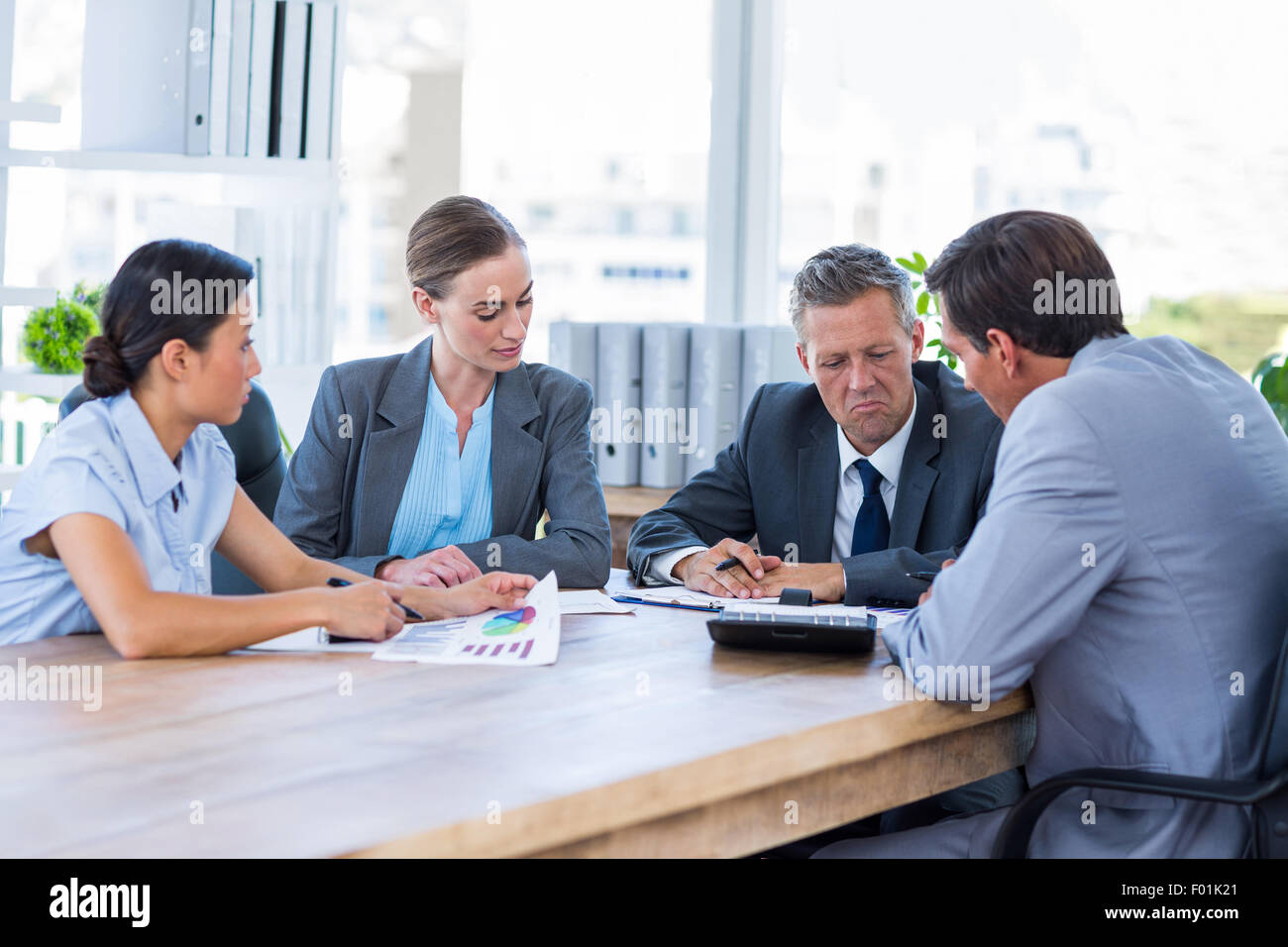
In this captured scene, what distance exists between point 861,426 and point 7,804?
1.67 m

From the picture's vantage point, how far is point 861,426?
2365 mm

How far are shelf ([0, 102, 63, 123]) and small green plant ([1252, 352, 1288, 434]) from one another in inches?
122

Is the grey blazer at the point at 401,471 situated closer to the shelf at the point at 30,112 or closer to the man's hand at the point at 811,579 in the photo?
the man's hand at the point at 811,579

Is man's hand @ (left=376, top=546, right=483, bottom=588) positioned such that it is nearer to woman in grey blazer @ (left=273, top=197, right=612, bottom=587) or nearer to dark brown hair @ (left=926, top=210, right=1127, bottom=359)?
woman in grey blazer @ (left=273, top=197, right=612, bottom=587)

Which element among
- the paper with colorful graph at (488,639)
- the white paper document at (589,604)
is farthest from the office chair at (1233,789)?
the white paper document at (589,604)

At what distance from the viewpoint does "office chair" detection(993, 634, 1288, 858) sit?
1.38 metres

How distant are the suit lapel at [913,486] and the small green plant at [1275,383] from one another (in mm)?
1461

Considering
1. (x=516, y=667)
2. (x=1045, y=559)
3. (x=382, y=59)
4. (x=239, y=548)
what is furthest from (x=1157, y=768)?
(x=382, y=59)

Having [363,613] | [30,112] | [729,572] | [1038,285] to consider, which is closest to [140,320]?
[363,613]

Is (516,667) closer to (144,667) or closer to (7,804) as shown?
(144,667)

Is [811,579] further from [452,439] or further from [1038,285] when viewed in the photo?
[452,439]

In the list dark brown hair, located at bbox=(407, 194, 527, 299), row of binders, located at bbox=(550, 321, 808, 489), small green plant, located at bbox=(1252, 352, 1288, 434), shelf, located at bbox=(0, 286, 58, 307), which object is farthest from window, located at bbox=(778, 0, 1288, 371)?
shelf, located at bbox=(0, 286, 58, 307)

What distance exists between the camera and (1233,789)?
1.39 m

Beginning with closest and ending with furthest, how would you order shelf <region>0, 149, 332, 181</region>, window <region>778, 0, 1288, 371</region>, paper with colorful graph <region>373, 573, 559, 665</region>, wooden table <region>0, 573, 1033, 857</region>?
wooden table <region>0, 573, 1033, 857</region> < paper with colorful graph <region>373, 573, 559, 665</region> < shelf <region>0, 149, 332, 181</region> < window <region>778, 0, 1288, 371</region>
